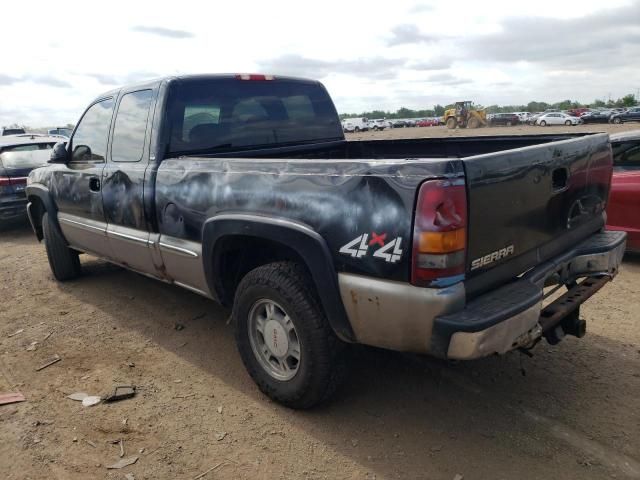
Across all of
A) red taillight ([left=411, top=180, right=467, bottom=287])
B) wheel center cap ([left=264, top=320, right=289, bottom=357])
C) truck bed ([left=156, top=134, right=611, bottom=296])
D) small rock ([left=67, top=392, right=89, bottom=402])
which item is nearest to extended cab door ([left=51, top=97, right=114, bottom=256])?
truck bed ([left=156, top=134, right=611, bottom=296])

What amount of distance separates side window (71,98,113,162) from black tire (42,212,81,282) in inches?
38.9

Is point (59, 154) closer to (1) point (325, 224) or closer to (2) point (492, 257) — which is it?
(1) point (325, 224)

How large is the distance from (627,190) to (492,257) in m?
3.78

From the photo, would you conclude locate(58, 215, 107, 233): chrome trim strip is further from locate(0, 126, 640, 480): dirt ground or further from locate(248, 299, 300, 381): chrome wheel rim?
locate(248, 299, 300, 381): chrome wheel rim

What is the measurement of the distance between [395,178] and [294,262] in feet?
3.03

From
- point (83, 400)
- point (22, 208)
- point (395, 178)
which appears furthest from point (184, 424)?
point (22, 208)

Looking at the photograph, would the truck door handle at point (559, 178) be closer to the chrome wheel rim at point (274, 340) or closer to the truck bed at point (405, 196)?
the truck bed at point (405, 196)

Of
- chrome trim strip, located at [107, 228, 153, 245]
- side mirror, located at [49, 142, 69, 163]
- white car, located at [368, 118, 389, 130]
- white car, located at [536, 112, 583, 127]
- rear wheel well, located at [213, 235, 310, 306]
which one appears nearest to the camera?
rear wheel well, located at [213, 235, 310, 306]

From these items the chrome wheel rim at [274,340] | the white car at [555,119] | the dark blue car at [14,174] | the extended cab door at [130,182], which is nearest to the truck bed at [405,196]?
the extended cab door at [130,182]

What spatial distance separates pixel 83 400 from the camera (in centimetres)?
336

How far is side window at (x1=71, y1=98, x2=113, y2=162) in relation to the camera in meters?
4.53

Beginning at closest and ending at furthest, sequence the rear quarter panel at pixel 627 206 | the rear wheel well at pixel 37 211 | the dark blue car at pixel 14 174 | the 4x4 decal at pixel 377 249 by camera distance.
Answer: the 4x4 decal at pixel 377 249
the rear quarter panel at pixel 627 206
the rear wheel well at pixel 37 211
the dark blue car at pixel 14 174

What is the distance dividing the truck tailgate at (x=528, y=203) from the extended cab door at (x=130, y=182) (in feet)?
8.09

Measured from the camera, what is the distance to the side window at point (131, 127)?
394 centimetres
